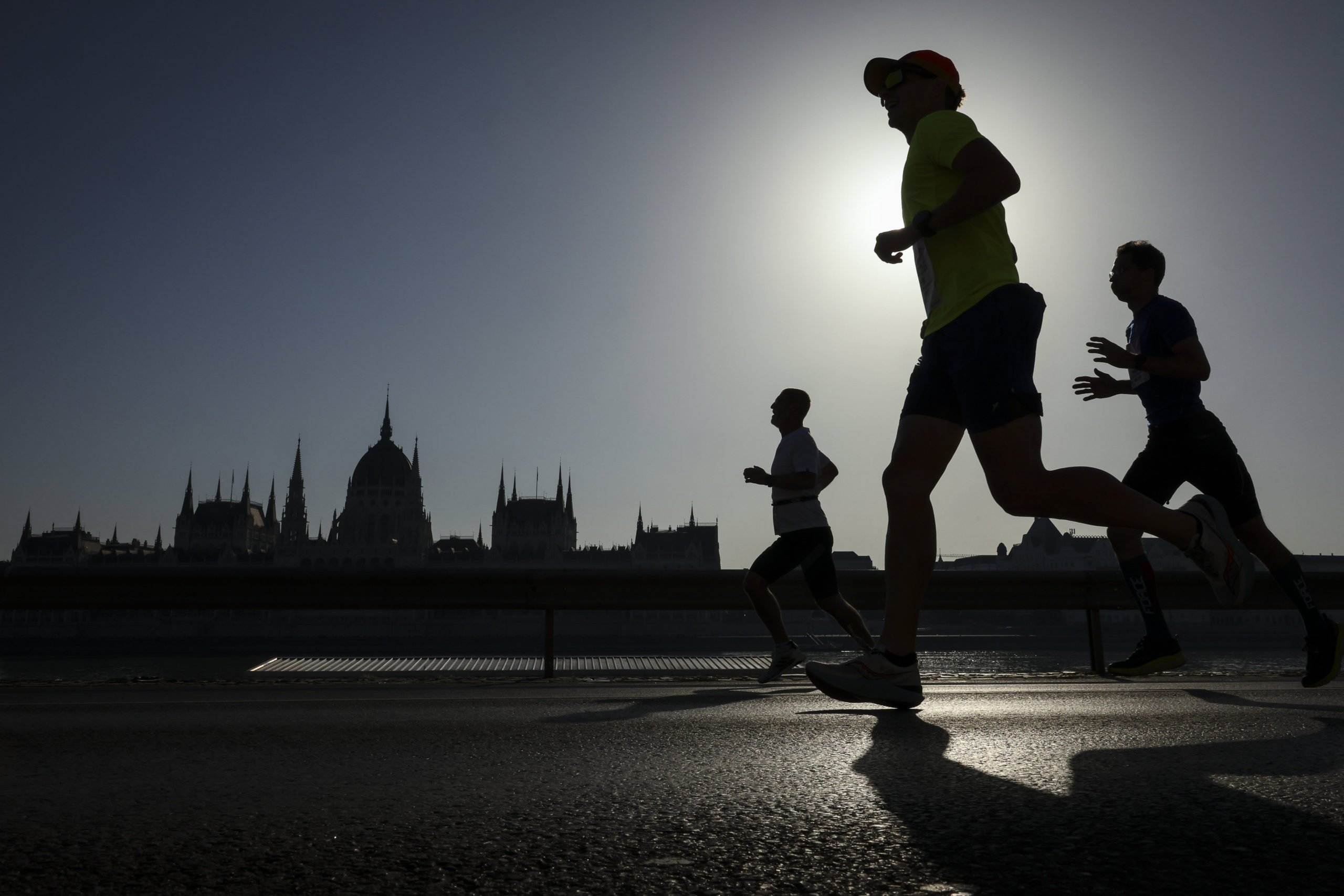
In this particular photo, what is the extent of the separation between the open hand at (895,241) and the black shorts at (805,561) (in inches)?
101

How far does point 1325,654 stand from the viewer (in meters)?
3.64

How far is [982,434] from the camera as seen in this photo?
9.43 ft

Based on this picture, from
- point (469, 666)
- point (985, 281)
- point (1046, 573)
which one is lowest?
point (469, 666)

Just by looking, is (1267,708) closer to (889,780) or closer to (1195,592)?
(889,780)

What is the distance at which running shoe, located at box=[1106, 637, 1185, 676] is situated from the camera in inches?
152

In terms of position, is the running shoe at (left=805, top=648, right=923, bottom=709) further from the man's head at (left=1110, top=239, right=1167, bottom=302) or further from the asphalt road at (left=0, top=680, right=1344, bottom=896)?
the man's head at (left=1110, top=239, right=1167, bottom=302)

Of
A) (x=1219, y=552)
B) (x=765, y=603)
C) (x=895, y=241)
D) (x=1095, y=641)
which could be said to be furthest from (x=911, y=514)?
(x=1095, y=641)

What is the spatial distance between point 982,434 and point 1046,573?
12.3 feet

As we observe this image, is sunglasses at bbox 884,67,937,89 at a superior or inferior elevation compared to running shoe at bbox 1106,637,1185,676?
superior

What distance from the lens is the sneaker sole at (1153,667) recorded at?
3.83 meters

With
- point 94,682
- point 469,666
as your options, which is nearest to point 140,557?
point 469,666

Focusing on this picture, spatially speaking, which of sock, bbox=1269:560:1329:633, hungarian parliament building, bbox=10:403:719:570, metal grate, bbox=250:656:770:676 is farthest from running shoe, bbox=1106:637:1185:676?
hungarian parliament building, bbox=10:403:719:570

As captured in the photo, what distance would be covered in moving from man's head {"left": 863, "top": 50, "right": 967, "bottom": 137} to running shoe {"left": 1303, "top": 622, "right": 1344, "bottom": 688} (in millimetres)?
2416

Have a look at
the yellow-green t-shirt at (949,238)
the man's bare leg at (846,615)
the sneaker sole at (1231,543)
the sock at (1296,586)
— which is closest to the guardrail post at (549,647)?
the man's bare leg at (846,615)
